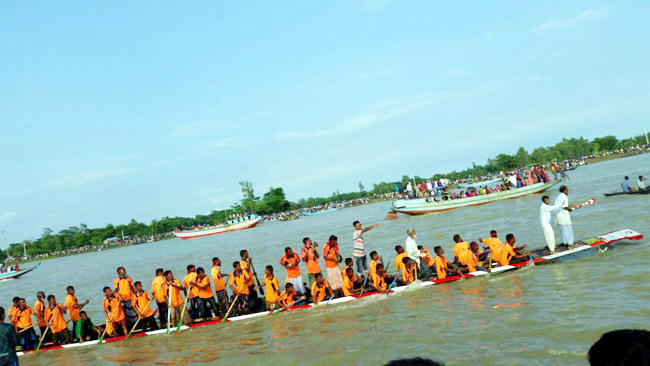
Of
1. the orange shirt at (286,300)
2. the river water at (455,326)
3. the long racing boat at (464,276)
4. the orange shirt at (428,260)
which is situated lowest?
the river water at (455,326)

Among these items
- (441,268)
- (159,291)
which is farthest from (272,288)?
(441,268)

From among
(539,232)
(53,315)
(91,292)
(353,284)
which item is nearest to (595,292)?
(353,284)

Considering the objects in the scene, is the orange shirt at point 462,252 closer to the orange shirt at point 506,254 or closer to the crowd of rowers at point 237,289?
the crowd of rowers at point 237,289

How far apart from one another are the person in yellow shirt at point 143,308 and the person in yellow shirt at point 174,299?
2.07 ft

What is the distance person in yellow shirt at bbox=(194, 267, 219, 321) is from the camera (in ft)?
39.4

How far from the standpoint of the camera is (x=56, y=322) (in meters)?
12.4

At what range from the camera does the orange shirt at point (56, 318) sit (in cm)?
1236

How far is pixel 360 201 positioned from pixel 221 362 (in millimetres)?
94989

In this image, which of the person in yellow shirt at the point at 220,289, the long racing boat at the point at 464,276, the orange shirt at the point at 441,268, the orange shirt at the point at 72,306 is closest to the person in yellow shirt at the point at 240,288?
the person in yellow shirt at the point at 220,289

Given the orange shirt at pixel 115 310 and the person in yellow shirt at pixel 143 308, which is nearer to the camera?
the orange shirt at pixel 115 310

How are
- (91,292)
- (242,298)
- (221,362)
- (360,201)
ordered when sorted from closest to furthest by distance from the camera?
(221,362), (242,298), (91,292), (360,201)

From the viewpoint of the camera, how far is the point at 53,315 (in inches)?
489

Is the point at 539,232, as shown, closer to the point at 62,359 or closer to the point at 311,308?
the point at 311,308

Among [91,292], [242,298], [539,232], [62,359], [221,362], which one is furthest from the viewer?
[91,292]
